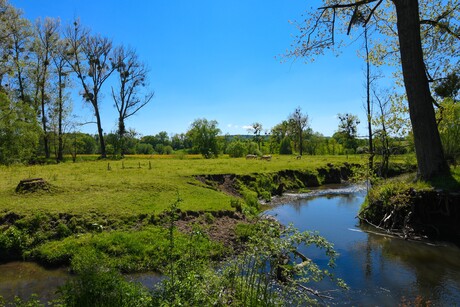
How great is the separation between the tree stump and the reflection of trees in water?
1555cm

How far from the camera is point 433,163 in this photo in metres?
13.1

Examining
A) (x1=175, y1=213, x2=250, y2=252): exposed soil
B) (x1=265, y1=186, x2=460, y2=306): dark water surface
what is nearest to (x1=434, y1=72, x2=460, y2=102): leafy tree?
(x1=265, y1=186, x2=460, y2=306): dark water surface

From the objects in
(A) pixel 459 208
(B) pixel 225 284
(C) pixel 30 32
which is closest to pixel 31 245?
(B) pixel 225 284

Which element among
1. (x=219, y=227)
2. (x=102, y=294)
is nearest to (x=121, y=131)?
(x=219, y=227)

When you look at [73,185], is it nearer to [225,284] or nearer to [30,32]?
[225,284]

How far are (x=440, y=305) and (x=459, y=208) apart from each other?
258 inches

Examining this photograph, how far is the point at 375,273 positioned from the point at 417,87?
7.22 metres

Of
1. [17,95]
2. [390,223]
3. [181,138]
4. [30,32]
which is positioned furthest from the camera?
[181,138]

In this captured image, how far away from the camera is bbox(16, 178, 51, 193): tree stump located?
16.5 meters

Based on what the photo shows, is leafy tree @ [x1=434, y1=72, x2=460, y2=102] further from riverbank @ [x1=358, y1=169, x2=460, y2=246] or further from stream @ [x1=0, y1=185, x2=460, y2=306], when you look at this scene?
stream @ [x1=0, y1=185, x2=460, y2=306]

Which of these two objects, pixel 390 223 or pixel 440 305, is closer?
pixel 440 305

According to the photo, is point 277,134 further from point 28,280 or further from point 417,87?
point 28,280

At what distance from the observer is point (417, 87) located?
Answer: 1264 centimetres

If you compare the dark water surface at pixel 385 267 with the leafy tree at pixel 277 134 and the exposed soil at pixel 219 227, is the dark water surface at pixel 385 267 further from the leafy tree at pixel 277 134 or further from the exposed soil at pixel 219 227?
the leafy tree at pixel 277 134
